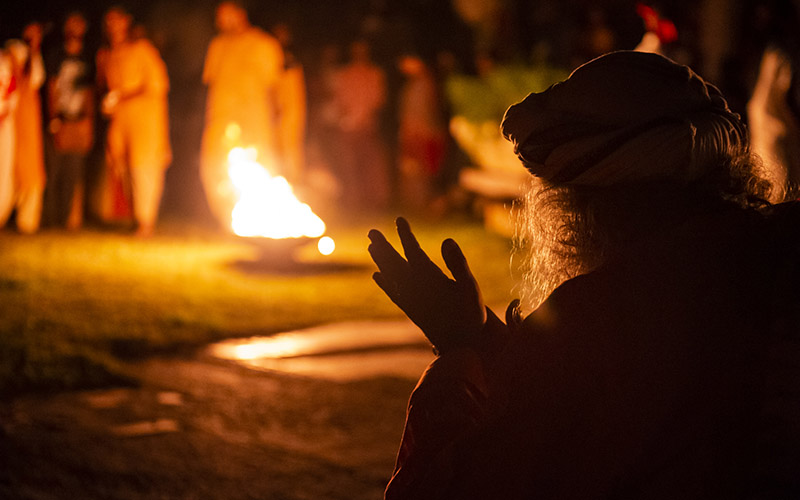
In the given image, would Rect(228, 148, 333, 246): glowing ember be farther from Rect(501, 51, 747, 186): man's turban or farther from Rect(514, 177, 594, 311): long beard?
Rect(501, 51, 747, 186): man's turban

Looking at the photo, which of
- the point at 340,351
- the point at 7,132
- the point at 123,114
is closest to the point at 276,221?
the point at 123,114

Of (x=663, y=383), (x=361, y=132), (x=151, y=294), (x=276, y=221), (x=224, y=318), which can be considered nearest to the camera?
(x=663, y=383)

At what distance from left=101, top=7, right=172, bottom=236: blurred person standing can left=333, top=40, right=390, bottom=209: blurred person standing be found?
15.3 ft

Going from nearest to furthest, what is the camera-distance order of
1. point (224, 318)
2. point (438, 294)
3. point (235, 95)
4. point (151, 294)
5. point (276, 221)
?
point (438, 294) → point (224, 318) → point (151, 294) → point (276, 221) → point (235, 95)

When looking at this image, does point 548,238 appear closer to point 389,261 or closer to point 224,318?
point 389,261

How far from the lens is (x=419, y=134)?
16781 mm

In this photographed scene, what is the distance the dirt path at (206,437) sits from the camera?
3.98 metres

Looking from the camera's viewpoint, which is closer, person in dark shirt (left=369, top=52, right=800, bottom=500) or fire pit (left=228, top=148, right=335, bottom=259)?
person in dark shirt (left=369, top=52, right=800, bottom=500)

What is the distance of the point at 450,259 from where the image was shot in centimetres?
179

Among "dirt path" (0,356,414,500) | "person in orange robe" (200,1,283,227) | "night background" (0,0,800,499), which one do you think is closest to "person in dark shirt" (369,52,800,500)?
"night background" (0,0,800,499)

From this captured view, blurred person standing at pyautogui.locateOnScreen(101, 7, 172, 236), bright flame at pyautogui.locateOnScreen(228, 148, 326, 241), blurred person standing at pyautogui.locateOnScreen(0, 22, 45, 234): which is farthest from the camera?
blurred person standing at pyautogui.locateOnScreen(0, 22, 45, 234)

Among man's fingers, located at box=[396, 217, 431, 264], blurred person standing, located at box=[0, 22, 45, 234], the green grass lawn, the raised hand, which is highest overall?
blurred person standing, located at box=[0, 22, 45, 234]

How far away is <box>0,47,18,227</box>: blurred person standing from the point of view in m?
11.4

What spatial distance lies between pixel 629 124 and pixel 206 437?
138 inches
